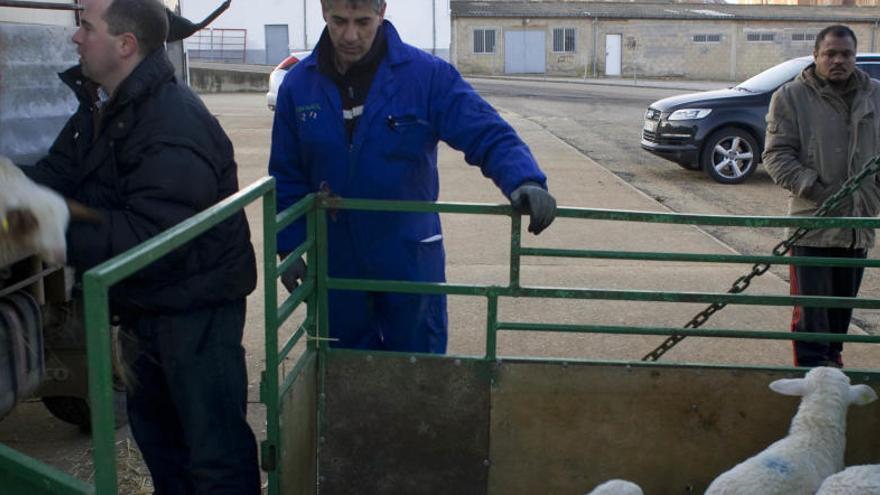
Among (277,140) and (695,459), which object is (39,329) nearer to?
(277,140)

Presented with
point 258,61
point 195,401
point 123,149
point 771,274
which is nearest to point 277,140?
point 123,149

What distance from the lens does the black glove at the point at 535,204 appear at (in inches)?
133

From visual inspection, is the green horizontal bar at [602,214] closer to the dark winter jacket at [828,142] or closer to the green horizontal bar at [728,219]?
the green horizontal bar at [728,219]

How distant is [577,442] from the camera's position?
3834 millimetres

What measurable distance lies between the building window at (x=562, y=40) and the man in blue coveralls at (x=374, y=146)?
46.7 meters

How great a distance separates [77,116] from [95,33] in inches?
13.5

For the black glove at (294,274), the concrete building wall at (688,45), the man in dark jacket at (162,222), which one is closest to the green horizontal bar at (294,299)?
the black glove at (294,274)

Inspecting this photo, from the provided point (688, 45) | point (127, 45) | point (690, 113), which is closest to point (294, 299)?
point (127, 45)

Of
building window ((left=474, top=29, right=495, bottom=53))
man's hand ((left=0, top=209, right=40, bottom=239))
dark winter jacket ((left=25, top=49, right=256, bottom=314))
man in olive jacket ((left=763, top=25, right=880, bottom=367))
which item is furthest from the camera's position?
building window ((left=474, top=29, right=495, bottom=53))

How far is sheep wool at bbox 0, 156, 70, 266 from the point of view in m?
2.56

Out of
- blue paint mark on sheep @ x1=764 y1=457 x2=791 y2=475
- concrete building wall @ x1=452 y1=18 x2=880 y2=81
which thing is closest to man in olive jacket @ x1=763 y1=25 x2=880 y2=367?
blue paint mark on sheep @ x1=764 y1=457 x2=791 y2=475

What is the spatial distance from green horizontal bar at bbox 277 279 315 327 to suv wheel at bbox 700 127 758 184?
10043 mm

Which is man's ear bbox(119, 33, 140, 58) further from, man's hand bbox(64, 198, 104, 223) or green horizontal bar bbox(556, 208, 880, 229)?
green horizontal bar bbox(556, 208, 880, 229)

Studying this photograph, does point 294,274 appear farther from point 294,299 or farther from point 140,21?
point 140,21
